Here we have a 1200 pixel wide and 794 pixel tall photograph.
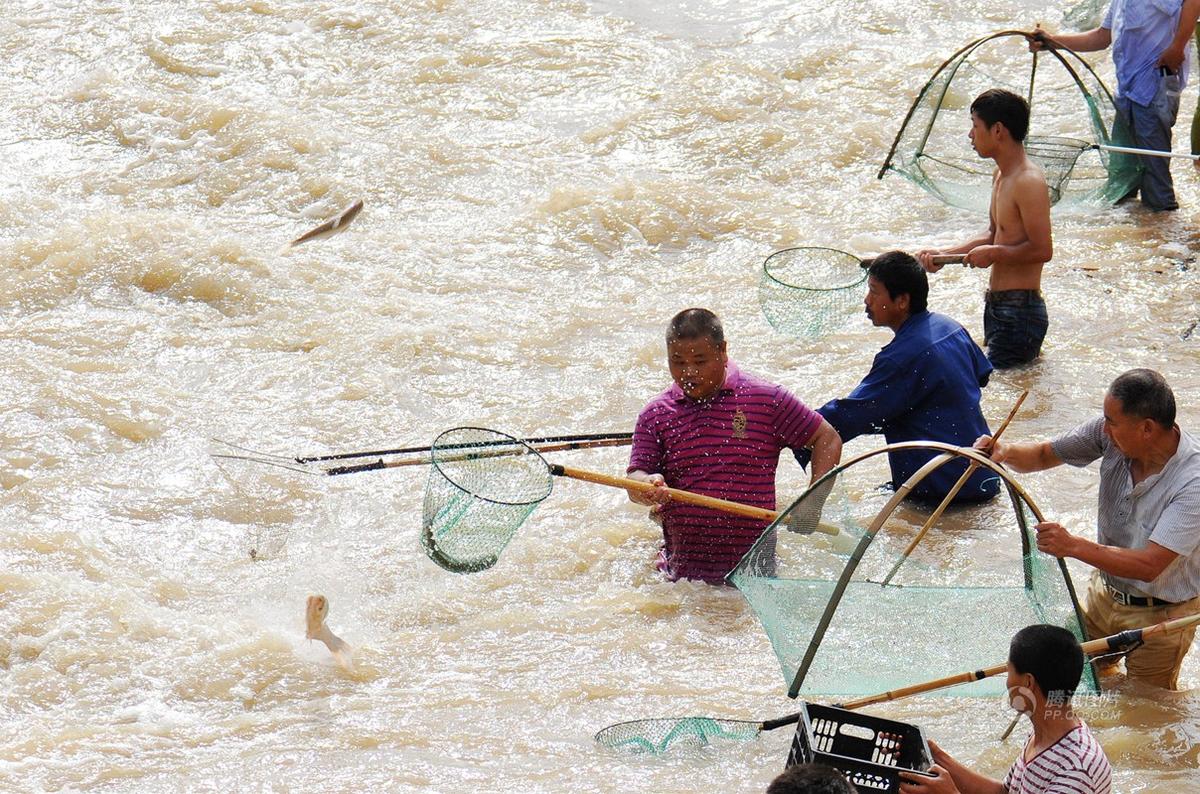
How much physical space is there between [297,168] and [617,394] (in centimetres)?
386

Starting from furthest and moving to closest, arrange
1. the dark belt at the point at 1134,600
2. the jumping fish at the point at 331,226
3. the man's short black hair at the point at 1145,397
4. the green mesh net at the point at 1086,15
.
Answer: the green mesh net at the point at 1086,15 < the jumping fish at the point at 331,226 < the dark belt at the point at 1134,600 < the man's short black hair at the point at 1145,397

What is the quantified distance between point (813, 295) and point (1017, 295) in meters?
1.11

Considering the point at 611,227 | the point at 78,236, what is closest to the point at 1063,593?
the point at 611,227

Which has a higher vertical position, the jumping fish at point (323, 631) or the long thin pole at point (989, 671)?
the long thin pole at point (989, 671)

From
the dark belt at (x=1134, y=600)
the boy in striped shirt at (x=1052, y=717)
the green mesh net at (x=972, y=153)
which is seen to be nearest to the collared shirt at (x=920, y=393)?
the dark belt at (x=1134, y=600)

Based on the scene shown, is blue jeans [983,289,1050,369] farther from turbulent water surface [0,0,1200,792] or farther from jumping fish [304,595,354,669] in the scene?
jumping fish [304,595,354,669]

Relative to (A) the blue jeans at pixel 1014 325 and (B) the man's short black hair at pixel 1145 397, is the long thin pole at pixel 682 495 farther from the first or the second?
(A) the blue jeans at pixel 1014 325

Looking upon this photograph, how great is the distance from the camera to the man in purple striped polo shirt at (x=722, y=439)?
17.5 feet

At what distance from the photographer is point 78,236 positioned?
30.9 feet

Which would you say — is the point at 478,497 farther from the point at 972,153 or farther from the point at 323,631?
the point at 972,153

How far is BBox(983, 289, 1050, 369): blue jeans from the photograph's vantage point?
7.21 m

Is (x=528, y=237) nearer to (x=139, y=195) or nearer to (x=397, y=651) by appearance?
(x=139, y=195)

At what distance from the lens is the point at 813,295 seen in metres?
6.80

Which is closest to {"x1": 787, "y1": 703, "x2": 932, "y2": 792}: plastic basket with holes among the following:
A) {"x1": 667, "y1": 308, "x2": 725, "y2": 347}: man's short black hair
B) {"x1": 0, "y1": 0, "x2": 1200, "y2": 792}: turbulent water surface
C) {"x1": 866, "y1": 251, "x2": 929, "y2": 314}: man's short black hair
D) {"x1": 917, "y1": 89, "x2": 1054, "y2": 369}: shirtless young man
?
{"x1": 0, "y1": 0, "x2": 1200, "y2": 792}: turbulent water surface
